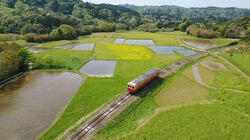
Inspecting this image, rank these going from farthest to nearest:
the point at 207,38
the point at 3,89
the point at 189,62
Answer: the point at 207,38 < the point at 189,62 < the point at 3,89

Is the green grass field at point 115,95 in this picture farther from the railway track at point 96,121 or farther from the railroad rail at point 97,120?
the railway track at point 96,121

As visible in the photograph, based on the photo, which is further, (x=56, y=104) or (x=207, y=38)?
(x=207, y=38)

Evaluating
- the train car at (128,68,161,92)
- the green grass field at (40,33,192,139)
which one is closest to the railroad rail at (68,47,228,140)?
the train car at (128,68,161,92)

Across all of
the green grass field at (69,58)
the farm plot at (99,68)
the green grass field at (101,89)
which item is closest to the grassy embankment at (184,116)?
the green grass field at (101,89)

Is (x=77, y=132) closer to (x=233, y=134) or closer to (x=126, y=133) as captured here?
(x=126, y=133)

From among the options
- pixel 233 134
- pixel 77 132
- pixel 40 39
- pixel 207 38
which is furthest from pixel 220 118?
pixel 207 38

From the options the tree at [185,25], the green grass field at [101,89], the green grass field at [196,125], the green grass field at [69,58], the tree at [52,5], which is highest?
the tree at [52,5]
